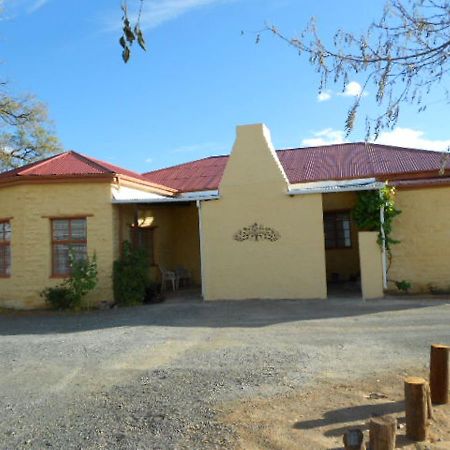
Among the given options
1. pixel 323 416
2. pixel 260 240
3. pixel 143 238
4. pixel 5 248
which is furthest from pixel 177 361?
pixel 143 238

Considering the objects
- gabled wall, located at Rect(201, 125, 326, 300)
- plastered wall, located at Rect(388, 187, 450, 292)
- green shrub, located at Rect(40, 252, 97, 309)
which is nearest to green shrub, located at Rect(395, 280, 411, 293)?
plastered wall, located at Rect(388, 187, 450, 292)

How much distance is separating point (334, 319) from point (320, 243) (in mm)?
3040

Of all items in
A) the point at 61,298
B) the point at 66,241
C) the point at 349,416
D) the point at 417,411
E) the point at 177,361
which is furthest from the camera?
the point at 66,241

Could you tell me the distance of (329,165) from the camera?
62.2 feet

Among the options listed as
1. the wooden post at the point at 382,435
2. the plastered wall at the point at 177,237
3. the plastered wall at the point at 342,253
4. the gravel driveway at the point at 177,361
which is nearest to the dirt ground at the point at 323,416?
the gravel driveway at the point at 177,361

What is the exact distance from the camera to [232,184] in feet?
44.1

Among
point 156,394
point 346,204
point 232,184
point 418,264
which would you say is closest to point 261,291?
point 232,184

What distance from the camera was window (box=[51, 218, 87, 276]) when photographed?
1335 centimetres

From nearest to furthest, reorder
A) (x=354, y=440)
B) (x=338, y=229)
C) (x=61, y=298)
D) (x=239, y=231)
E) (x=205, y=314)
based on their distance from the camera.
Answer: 1. (x=354, y=440)
2. (x=205, y=314)
3. (x=61, y=298)
4. (x=239, y=231)
5. (x=338, y=229)

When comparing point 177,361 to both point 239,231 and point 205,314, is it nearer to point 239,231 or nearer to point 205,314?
point 205,314

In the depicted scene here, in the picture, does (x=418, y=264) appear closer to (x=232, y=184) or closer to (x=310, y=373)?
(x=232, y=184)

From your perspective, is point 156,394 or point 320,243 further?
point 320,243

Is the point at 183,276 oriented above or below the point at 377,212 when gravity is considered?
below

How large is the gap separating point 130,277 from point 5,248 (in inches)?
154
